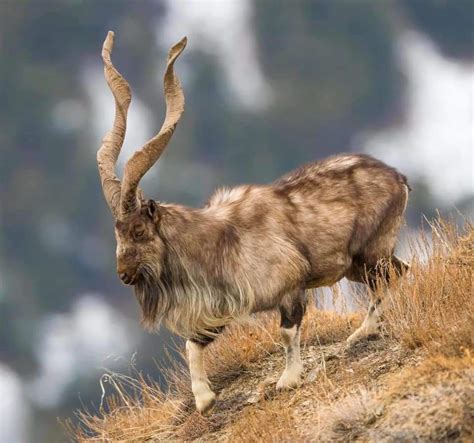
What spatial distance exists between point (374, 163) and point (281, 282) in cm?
195

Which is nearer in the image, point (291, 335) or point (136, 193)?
point (136, 193)

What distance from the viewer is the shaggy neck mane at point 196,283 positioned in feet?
28.9

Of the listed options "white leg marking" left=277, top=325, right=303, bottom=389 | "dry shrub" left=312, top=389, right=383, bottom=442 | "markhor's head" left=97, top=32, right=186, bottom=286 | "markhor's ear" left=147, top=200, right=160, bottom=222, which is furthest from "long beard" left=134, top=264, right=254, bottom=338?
"dry shrub" left=312, top=389, right=383, bottom=442

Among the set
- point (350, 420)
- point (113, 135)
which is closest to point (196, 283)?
point (113, 135)

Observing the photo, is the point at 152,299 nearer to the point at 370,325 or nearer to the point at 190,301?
the point at 190,301

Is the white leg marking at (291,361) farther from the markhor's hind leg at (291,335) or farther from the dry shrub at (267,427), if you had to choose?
the dry shrub at (267,427)

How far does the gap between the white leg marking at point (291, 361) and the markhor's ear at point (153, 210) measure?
5.27 feet

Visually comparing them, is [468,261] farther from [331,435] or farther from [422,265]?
[331,435]

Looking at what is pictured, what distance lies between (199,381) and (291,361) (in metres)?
0.90

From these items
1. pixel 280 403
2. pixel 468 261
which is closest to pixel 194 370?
pixel 280 403

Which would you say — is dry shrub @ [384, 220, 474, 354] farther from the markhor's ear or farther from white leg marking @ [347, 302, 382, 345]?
the markhor's ear

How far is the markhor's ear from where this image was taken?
8453mm

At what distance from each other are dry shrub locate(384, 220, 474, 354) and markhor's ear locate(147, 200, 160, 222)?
230 centimetres

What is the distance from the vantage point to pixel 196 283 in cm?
888
